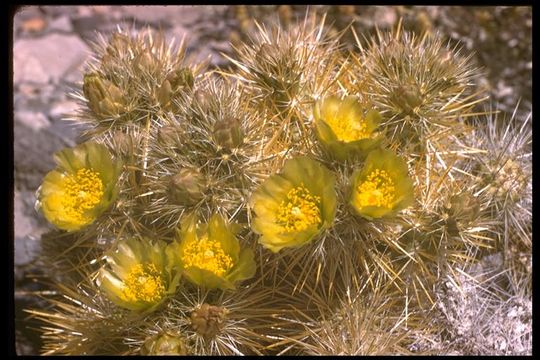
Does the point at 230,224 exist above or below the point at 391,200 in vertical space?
below

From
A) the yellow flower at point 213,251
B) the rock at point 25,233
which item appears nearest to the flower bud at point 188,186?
the yellow flower at point 213,251

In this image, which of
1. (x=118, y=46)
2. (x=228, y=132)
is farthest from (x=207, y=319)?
(x=118, y=46)

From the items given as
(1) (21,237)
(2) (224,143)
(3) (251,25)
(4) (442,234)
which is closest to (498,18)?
(3) (251,25)

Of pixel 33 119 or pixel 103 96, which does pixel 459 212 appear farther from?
pixel 33 119

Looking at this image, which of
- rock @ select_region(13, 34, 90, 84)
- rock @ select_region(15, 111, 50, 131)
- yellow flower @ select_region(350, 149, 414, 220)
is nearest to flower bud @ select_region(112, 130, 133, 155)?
yellow flower @ select_region(350, 149, 414, 220)

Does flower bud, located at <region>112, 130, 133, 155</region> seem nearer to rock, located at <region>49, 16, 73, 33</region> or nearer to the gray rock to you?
the gray rock

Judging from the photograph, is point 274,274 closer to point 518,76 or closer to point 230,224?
point 230,224
